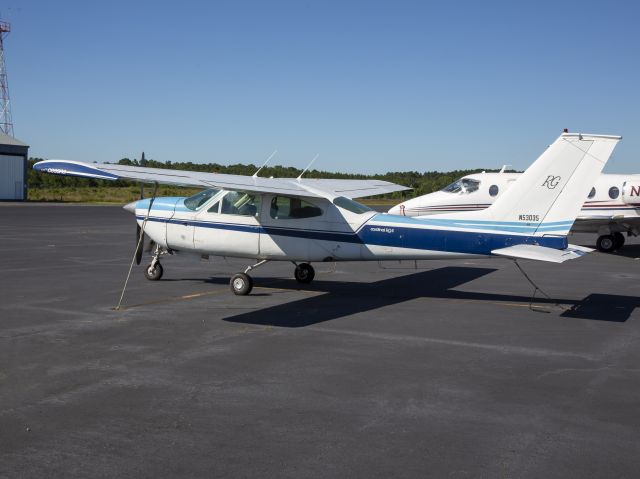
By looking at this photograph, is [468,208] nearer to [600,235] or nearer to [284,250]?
[600,235]

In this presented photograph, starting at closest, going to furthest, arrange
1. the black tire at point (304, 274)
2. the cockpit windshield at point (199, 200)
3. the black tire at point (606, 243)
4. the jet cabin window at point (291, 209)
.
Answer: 1. the jet cabin window at point (291, 209)
2. the cockpit windshield at point (199, 200)
3. the black tire at point (304, 274)
4. the black tire at point (606, 243)

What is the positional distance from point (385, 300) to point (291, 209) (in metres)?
2.63

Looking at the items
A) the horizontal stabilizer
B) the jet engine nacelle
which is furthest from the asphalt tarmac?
the jet engine nacelle

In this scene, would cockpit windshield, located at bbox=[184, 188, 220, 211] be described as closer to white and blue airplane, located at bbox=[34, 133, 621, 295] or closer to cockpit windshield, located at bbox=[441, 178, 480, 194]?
white and blue airplane, located at bbox=[34, 133, 621, 295]

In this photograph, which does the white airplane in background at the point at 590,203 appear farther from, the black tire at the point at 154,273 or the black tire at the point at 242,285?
the black tire at the point at 242,285

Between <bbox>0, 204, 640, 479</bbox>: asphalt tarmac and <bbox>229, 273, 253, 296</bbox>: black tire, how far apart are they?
0.27 m

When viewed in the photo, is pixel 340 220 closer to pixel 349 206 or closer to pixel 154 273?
pixel 349 206

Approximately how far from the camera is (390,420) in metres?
6.42

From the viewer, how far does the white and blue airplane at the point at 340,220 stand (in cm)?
1198

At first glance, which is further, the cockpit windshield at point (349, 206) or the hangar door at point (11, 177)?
the hangar door at point (11, 177)

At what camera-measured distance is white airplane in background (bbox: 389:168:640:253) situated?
24.8m

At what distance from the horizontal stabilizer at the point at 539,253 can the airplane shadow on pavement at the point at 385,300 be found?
3.92ft

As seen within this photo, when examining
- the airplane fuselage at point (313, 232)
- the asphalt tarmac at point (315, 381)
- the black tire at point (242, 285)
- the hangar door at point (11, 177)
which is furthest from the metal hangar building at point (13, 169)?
the black tire at point (242, 285)

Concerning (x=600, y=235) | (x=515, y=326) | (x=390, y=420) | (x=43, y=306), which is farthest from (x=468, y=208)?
(x=390, y=420)
